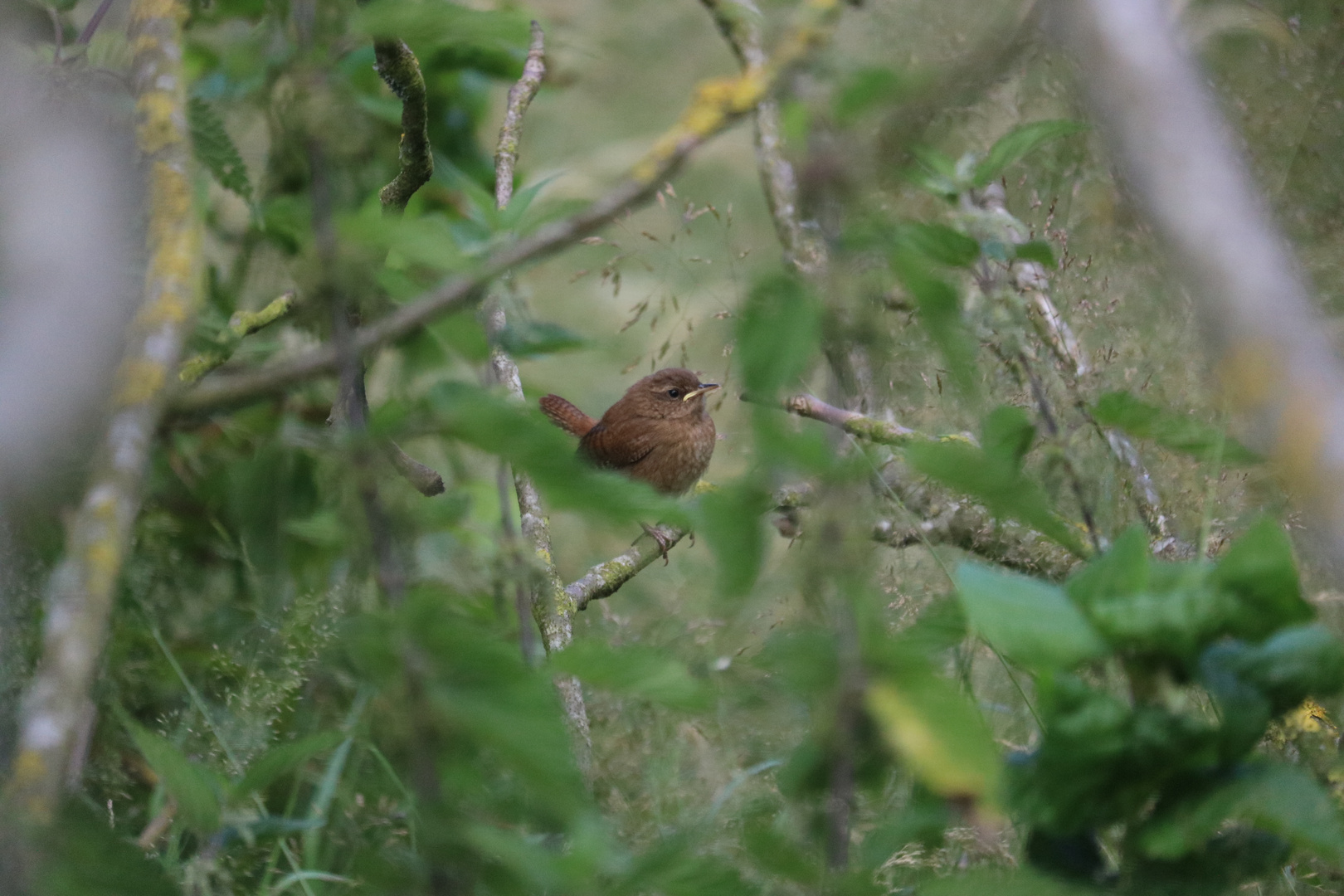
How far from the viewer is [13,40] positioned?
1750 millimetres

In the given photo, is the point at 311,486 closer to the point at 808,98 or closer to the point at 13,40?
the point at 13,40

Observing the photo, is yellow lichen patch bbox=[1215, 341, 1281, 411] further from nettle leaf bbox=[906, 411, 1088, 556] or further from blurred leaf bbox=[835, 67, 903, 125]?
blurred leaf bbox=[835, 67, 903, 125]

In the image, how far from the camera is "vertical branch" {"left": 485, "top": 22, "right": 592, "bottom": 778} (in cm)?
163

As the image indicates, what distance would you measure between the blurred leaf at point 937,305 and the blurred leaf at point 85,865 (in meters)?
0.67

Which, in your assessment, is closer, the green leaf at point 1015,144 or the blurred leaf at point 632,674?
the blurred leaf at point 632,674

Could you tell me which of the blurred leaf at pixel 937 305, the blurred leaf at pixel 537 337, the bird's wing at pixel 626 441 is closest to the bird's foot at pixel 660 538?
the bird's wing at pixel 626 441

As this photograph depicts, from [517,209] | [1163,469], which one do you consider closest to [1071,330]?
[1163,469]

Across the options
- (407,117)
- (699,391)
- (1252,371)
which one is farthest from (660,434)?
(1252,371)

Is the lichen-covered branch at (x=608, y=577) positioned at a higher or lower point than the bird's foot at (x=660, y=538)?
higher

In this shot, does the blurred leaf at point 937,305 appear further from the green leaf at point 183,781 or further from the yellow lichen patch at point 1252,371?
the green leaf at point 183,781

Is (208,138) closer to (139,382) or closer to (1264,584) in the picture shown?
(139,382)

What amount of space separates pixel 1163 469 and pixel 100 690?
1.99 m

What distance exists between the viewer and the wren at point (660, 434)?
395 centimetres

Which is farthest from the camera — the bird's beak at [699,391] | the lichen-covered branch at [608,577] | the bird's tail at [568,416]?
the bird's tail at [568,416]
